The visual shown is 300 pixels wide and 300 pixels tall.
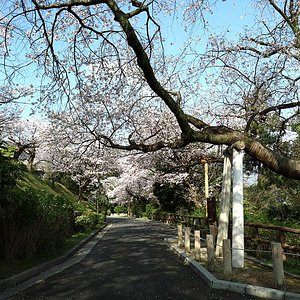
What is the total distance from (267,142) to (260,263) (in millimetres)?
10874

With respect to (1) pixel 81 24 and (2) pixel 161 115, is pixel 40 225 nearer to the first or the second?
(1) pixel 81 24

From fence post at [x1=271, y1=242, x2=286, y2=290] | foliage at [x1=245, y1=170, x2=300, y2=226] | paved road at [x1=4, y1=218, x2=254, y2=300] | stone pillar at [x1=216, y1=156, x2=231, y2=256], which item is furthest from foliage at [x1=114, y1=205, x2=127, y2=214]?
fence post at [x1=271, y1=242, x2=286, y2=290]

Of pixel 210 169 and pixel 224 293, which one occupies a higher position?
pixel 210 169

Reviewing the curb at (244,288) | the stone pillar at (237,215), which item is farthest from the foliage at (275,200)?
the curb at (244,288)

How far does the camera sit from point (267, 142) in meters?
20.1

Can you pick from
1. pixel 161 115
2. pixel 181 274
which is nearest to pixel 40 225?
pixel 181 274

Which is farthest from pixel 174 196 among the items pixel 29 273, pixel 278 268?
pixel 278 268

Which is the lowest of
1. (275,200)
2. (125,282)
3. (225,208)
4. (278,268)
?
(125,282)

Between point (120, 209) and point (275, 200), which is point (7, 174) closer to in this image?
point (275, 200)

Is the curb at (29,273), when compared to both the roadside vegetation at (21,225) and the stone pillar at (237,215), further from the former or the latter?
the stone pillar at (237,215)

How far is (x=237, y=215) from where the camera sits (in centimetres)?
997

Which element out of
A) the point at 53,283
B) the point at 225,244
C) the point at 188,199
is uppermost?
the point at 188,199

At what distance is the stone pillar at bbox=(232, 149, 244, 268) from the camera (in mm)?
9656

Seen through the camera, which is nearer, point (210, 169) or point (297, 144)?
point (297, 144)
